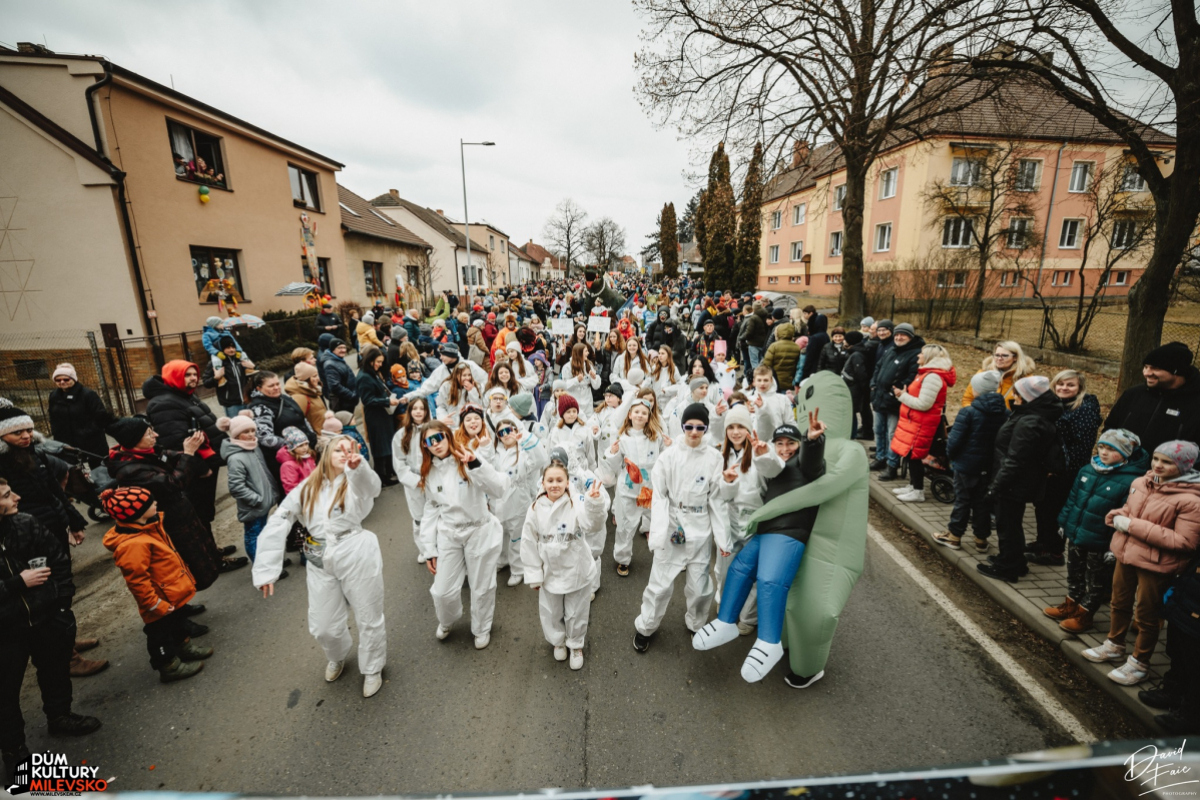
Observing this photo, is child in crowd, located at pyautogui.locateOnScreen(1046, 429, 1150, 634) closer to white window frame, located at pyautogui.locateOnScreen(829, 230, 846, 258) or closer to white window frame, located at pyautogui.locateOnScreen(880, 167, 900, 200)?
white window frame, located at pyautogui.locateOnScreen(880, 167, 900, 200)

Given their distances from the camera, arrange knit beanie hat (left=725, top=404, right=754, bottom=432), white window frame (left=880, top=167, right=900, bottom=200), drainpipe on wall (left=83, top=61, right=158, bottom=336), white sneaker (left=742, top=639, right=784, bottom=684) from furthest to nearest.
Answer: white window frame (left=880, top=167, right=900, bottom=200), drainpipe on wall (left=83, top=61, right=158, bottom=336), knit beanie hat (left=725, top=404, right=754, bottom=432), white sneaker (left=742, top=639, right=784, bottom=684)

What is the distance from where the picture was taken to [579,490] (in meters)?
3.89

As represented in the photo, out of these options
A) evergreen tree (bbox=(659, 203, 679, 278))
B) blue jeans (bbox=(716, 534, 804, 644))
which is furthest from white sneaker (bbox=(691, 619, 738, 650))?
evergreen tree (bbox=(659, 203, 679, 278))

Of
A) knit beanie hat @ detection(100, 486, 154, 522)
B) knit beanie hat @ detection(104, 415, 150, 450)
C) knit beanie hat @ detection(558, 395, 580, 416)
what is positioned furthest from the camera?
knit beanie hat @ detection(558, 395, 580, 416)

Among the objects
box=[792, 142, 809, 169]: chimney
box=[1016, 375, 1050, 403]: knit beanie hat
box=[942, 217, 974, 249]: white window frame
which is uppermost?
box=[792, 142, 809, 169]: chimney

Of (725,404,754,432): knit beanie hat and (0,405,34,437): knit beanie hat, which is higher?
(0,405,34,437): knit beanie hat

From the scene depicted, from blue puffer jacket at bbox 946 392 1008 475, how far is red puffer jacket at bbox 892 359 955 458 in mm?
823

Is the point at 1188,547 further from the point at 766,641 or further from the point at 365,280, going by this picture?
the point at 365,280

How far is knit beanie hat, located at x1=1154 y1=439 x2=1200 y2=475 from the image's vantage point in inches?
111

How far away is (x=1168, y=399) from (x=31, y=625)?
746cm

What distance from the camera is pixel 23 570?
8.64 feet

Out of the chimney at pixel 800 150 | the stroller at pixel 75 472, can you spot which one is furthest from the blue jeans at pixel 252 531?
the chimney at pixel 800 150

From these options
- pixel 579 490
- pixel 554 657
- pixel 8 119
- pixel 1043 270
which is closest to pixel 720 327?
pixel 579 490

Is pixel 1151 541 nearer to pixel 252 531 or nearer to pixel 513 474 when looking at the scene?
pixel 513 474
